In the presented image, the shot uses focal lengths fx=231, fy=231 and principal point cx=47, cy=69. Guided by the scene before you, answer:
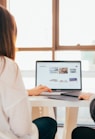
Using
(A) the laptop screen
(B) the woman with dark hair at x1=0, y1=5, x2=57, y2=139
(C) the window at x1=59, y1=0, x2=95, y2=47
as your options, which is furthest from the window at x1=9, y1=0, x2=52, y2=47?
(B) the woman with dark hair at x1=0, y1=5, x2=57, y2=139

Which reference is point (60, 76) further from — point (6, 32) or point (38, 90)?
point (6, 32)

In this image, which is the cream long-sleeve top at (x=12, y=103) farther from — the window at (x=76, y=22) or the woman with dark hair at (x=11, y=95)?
the window at (x=76, y=22)

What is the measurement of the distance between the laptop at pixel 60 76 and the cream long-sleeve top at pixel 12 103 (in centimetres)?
107

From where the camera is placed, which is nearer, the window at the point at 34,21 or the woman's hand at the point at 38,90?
the woman's hand at the point at 38,90

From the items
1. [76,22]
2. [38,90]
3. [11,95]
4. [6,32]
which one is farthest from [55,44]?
[11,95]

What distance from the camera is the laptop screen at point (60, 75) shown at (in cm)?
213

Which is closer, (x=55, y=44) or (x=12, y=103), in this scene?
(x=12, y=103)

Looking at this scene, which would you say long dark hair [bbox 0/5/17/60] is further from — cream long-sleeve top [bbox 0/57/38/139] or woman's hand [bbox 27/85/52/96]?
woman's hand [bbox 27/85/52/96]

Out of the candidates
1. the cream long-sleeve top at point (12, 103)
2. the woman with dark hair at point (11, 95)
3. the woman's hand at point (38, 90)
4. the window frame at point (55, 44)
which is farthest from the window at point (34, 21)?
the cream long-sleeve top at point (12, 103)

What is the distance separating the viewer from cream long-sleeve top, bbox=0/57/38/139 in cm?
101

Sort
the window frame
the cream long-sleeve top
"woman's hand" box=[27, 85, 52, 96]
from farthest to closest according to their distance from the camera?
1. the window frame
2. "woman's hand" box=[27, 85, 52, 96]
3. the cream long-sleeve top

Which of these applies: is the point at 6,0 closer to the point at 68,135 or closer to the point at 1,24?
the point at 68,135

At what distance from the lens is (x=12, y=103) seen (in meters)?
1.02

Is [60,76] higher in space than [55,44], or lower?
lower
